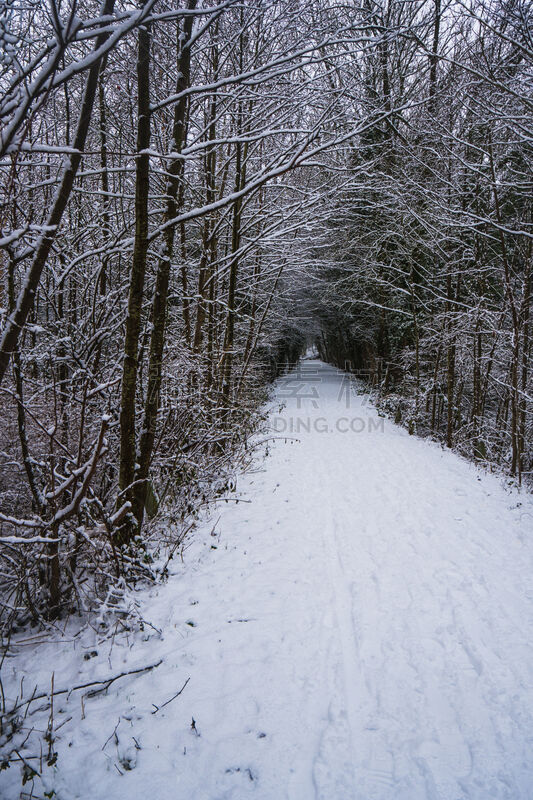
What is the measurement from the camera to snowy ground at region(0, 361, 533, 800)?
235 cm

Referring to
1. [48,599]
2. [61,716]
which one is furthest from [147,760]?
[48,599]

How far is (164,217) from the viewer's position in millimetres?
4641

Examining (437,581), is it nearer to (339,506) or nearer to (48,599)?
(339,506)

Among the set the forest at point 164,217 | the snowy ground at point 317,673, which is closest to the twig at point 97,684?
the snowy ground at point 317,673

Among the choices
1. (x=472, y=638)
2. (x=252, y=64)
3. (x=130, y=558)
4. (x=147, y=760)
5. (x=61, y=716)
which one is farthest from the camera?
(x=252, y=64)

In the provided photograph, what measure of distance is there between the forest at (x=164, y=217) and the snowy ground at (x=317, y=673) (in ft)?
2.66

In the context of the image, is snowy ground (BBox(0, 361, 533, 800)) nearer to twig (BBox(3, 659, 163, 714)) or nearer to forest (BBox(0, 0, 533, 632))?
twig (BBox(3, 659, 163, 714))

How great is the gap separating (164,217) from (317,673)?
4673 mm

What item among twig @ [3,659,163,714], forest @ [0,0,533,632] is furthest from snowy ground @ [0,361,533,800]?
forest @ [0,0,533,632]

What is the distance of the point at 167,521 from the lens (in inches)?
229

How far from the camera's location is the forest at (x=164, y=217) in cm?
295

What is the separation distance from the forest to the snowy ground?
81 cm

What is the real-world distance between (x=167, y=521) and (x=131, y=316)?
10.6 feet

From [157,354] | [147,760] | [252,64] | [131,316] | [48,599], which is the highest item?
[252,64]
